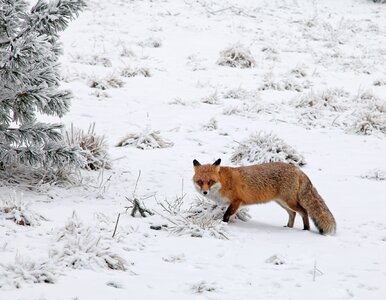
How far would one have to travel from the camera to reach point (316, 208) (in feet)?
21.8

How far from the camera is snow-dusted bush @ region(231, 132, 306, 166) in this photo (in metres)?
9.32

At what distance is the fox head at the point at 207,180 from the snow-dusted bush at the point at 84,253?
66.1 inches

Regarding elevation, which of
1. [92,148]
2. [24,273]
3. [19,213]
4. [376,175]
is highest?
[24,273]

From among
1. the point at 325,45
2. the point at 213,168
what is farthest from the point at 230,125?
the point at 325,45

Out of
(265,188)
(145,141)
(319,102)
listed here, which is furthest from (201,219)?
(319,102)

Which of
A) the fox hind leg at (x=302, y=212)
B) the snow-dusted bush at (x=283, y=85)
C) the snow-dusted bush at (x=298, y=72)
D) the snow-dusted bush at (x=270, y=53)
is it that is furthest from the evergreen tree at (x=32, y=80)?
the snow-dusted bush at (x=270, y=53)

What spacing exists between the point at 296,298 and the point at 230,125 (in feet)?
23.5

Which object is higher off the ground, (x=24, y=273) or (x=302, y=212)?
(x=24, y=273)

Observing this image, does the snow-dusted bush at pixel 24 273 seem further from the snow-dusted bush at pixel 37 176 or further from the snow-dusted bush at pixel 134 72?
the snow-dusted bush at pixel 134 72

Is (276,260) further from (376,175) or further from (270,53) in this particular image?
(270,53)

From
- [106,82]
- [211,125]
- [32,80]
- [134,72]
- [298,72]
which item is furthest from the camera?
[298,72]

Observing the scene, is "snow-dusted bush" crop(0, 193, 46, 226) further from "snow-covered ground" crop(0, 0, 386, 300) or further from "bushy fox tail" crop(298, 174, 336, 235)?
"bushy fox tail" crop(298, 174, 336, 235)

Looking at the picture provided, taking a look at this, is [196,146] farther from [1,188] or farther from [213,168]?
[1,188]

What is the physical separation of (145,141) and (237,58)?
26.3 ft
